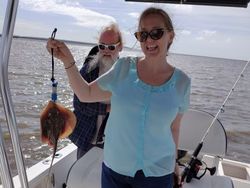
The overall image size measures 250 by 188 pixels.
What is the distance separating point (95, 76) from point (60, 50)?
1.00m

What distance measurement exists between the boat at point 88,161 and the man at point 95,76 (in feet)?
0.72

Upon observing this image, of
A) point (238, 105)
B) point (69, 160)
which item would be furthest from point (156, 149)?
point (238, 105)

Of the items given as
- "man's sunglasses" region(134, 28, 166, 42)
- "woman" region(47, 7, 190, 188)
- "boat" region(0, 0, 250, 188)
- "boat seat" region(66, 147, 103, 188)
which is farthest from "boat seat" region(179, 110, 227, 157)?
"man's sunglasses" region(134, 28, 166, 42)

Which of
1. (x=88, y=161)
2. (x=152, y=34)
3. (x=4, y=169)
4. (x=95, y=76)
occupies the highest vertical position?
(x=152, y=34)

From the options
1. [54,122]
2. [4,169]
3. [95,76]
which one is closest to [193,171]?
[95,76]

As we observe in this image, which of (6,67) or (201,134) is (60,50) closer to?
(6,67)

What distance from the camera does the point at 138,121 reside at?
1618 mm

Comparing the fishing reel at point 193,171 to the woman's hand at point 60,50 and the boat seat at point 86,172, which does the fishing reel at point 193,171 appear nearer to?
the boat seat at point 86,172

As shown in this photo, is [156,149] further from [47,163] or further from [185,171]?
[47,163]

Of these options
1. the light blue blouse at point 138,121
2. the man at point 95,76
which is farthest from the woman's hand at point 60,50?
the man at point 95,76

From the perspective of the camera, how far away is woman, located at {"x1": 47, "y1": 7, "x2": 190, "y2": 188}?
5.33 ft

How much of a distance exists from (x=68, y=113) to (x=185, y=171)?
1462 millimetres

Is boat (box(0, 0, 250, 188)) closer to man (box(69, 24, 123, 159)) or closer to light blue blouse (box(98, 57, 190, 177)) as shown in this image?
man (box(69, 24, 123, 159))

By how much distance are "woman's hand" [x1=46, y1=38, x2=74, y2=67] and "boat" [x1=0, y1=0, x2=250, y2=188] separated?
0.40m
